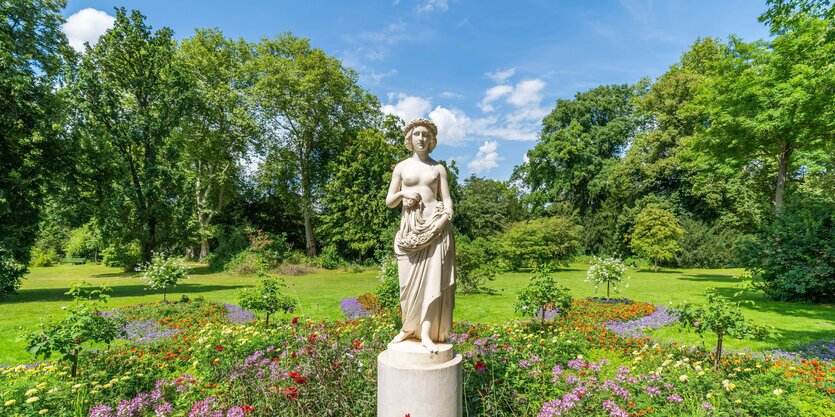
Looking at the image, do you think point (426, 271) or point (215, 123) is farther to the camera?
point (215, 123)

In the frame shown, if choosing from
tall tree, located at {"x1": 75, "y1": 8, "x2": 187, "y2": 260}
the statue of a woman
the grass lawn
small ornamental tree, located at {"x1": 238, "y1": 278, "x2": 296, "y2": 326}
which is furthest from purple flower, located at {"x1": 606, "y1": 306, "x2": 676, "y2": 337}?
tall tree, located at {"x1": 75, "y1": 8, "x2": 187, "y2": 260}

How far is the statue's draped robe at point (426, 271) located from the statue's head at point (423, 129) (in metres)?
0.71

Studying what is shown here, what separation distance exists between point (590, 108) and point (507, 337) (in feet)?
99.6

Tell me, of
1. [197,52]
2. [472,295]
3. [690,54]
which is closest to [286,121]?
[197,52]

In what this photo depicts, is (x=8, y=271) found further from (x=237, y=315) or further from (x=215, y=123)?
(x=215, y=123)

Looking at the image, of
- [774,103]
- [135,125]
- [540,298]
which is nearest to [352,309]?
[540,298]

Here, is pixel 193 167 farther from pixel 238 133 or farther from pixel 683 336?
pixel 683 336

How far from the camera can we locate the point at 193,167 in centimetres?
2845

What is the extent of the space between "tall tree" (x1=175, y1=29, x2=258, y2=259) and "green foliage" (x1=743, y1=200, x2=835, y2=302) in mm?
27055

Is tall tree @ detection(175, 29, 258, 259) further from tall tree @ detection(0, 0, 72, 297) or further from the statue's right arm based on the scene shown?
the statue's right arm

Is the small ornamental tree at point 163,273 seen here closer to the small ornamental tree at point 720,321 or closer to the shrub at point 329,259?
the small ornamental tree at point 720,321

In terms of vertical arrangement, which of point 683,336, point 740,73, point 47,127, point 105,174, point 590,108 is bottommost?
point 683,336

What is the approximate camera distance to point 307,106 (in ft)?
85.9

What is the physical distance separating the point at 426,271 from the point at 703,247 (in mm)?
28846
